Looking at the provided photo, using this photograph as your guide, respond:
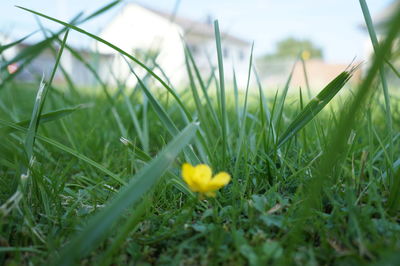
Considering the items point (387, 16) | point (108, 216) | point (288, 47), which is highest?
point (288, 47)

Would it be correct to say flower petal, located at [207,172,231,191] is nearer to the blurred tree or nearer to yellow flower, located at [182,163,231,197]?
yellow flower, located at [182,163,231,197]

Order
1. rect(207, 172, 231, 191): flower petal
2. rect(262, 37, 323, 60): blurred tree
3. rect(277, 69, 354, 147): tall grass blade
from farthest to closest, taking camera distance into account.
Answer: rect(262, 37, 323, 60): blurred tree → rect(277, 69, 354, 147): tall grass blade → rect(207, 172, 231, 191): flower petal

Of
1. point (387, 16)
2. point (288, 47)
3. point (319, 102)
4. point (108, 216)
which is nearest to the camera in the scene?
point (387, 16)

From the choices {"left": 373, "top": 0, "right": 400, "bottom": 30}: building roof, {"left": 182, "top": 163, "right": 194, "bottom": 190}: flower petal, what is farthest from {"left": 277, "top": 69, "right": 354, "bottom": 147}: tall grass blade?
{"left": 182, "top": 163, "right": 194, "bottom": 190}: flower petal

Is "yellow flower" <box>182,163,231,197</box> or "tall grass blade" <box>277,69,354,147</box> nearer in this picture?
"yellow flower" <box>182,163,231,197</box>

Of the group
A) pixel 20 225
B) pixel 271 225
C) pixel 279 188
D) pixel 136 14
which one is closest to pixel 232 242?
pixel 271 225

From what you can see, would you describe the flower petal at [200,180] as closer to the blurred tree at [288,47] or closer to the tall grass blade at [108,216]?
the tall grass blade at [108,216]

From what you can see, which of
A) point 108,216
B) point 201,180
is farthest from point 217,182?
point 108,216

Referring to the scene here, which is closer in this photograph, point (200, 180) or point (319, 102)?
point (200, 180)

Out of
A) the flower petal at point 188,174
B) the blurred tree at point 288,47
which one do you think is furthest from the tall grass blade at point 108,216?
the blurred tree at point 288,47

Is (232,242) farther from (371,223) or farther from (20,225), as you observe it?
(20,225)

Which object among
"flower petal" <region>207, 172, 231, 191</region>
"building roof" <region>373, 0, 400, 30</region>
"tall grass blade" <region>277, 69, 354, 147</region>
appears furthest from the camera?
"tall grass blade" <region>277, 69, 354, 147</region>

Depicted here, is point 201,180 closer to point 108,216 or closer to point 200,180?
point 200,180
